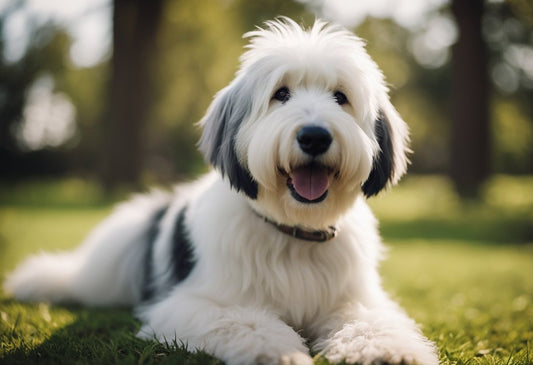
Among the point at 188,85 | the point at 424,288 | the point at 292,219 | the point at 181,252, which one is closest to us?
the point at 292,219

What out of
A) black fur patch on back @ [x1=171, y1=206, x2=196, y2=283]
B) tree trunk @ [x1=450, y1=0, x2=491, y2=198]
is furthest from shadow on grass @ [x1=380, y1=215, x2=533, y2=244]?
black fur patch on back @ [x1=171, y1=206, x2=196, y2=283]

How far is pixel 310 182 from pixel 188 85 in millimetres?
20812

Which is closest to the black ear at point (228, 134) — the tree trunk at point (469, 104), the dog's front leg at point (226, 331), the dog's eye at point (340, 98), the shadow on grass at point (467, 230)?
the dog's eye at point (340, 98)

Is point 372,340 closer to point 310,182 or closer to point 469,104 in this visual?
point 310,182

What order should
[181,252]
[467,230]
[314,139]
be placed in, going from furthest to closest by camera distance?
[467,230], [181,252], [314,139]

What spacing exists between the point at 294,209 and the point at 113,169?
12292 millimetres

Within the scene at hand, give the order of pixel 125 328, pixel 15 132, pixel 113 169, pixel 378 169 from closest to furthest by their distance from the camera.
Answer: pixel 378 169 → pixel 125 328 → pixel 113 169 → pixel 15 132

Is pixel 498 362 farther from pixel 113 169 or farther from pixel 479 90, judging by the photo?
pixel 113 169

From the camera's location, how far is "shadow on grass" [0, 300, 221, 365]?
2080mm

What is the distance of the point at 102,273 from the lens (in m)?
3.55

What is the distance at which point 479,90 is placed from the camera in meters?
12.2

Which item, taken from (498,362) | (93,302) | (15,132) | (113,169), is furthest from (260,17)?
(498,362)

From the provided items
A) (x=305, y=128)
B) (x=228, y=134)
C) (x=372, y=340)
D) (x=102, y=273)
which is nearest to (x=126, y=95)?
(x=102, y=273)

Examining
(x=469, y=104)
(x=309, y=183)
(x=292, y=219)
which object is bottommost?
(x=292, y=219)
